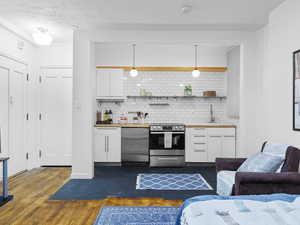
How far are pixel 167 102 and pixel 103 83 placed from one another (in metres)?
1.61

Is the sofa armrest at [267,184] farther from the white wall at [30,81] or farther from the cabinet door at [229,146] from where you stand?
the white wall at [30,81]

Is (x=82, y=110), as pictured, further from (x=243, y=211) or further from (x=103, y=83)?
(x=243, y=211)

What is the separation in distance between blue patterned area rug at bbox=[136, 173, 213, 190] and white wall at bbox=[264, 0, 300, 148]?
1357mm

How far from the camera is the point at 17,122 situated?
492 cm

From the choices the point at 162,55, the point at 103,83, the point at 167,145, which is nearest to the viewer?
the point at 167,145

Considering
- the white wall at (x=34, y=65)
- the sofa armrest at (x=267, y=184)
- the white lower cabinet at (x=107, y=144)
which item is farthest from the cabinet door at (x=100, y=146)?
the sofa armrest at (x=267, y=184)

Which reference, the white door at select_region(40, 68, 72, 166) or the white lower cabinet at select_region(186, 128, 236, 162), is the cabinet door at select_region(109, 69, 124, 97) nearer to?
the white door at select_region(40, 68, 72, 166)

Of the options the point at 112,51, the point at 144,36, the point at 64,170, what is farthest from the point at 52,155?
the point at 144,36

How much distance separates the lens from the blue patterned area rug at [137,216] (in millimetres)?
2793

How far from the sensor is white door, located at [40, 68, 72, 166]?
563cm

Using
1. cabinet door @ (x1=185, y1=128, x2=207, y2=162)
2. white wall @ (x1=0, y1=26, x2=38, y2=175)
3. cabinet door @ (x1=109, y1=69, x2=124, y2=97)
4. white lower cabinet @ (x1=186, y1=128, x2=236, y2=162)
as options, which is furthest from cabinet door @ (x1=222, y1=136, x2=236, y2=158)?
white wall @ (x1=0, y1=26, x2=38, y2=175)

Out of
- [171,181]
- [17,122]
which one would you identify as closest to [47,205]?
[171,181]

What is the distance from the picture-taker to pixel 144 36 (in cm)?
471

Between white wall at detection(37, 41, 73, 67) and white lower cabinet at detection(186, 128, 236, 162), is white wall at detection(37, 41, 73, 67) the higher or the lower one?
the higher one
